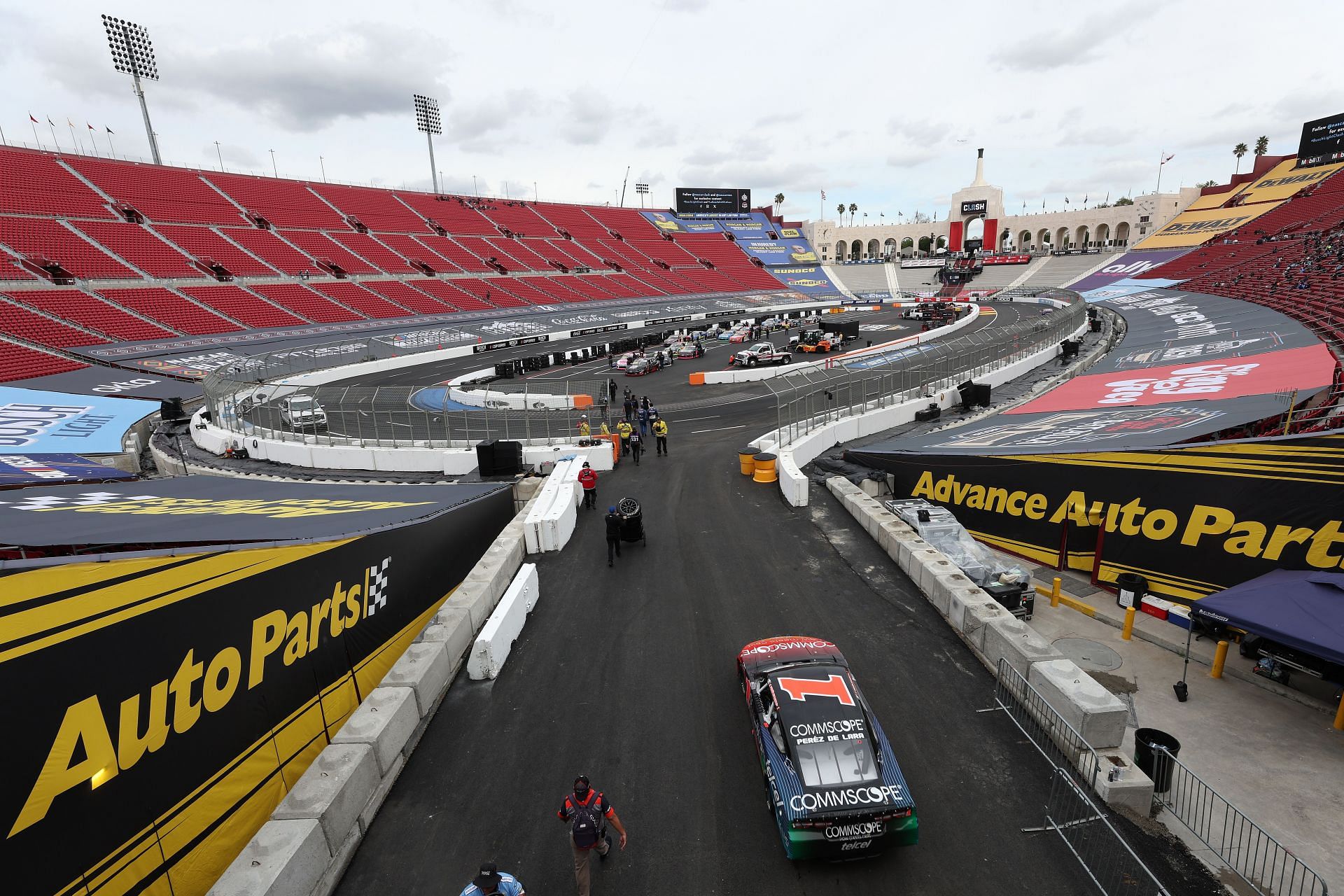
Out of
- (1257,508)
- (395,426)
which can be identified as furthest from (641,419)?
(1257,508)

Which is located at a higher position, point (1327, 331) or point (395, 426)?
point (1327, 331)

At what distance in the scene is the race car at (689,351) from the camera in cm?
4581

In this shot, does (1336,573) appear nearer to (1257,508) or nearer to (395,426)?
(1257,508)

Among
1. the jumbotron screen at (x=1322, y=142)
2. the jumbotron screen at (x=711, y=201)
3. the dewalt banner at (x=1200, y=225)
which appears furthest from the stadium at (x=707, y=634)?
the jumbotron screen at (x=711, y=201)

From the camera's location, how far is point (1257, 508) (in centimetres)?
1134

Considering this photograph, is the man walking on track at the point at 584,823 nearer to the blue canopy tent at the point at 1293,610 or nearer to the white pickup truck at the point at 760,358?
the blue canopy tent at the point at 1293,610

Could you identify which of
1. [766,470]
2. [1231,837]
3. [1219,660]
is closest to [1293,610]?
[1219,660]

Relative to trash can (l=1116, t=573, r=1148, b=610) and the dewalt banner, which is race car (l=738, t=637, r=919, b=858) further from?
the dewalt banner

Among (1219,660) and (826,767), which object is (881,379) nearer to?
(1219,660)

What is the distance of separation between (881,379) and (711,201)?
100 meters

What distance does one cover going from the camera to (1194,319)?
121ft

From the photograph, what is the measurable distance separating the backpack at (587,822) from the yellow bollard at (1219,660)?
35.2ft

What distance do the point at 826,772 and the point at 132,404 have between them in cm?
3948

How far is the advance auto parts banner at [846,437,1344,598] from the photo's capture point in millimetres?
10703
